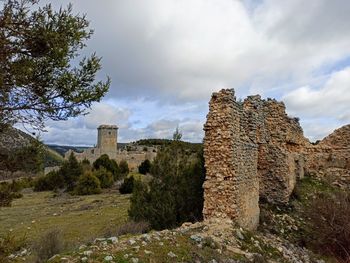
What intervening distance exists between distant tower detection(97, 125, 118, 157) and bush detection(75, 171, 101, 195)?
62.8 feet

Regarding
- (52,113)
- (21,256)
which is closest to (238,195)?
(52,113)

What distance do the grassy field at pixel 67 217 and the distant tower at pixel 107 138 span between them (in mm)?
24140

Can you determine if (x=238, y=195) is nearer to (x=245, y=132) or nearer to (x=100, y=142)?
(x=245, y=132)

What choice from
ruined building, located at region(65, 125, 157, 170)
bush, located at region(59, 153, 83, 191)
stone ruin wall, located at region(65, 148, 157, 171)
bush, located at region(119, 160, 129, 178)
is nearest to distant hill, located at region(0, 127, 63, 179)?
bush, located at region(59, 153, 83, 191)

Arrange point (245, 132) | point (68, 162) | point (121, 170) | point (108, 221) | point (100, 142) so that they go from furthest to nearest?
Result: point (100, 142) → point (121, 170) → point (68, 162) → point (108, 221) → point (245, 132)

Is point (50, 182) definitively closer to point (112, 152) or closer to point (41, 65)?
point (112, 152)

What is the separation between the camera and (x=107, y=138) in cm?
5531

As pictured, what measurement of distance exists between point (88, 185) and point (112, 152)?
64.1 ft

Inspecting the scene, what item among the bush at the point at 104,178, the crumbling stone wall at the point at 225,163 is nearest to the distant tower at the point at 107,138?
the bush at the point at 104,178

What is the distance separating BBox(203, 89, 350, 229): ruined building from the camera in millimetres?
10805

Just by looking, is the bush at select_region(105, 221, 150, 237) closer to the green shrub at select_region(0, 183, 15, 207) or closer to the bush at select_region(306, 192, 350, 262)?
the green shrub at select_region(0, 183, 15, 207)

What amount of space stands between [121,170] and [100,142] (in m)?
12.1

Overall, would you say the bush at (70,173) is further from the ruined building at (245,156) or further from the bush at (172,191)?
the ruined building at (245,156)

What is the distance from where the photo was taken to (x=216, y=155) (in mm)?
11031
